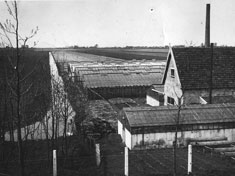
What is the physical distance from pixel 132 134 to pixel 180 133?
3.20 m

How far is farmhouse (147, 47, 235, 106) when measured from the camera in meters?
25.0

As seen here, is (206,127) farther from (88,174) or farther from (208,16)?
(208,16)

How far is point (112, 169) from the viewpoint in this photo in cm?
1428

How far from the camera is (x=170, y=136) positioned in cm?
1866

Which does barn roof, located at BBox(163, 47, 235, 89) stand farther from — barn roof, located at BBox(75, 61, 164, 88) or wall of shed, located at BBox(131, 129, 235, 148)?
barn roof, located at BBox(75, 61, 164, 88)

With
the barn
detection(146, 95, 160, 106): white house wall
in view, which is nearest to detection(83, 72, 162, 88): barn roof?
the barn

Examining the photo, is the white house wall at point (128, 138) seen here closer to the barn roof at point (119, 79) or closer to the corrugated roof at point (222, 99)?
the corrugated roof at point (222, 99)

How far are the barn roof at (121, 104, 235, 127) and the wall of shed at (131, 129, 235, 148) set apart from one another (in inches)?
25.7

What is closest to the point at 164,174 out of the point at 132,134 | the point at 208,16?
the point at 132,134

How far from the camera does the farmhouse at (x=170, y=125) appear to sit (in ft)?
59.9

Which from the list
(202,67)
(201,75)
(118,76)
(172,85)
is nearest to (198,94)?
(201,75)

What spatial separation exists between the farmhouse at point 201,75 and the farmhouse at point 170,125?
401 cm

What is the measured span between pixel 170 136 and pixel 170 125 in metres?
0.71

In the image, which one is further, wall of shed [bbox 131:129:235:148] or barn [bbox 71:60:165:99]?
barn [bbox 71:60:165:99]
